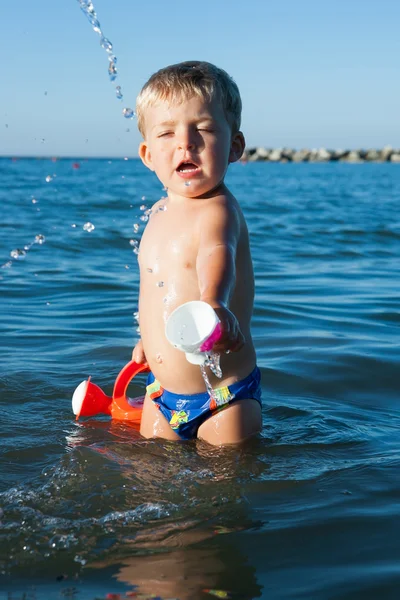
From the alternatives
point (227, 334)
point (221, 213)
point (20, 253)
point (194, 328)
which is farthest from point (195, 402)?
point (20, 253)

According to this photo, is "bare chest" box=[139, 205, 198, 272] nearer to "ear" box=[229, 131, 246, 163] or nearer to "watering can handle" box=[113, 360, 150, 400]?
"ear" box=[229, 131, 246, 163]

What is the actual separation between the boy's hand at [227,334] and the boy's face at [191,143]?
0.78 meters

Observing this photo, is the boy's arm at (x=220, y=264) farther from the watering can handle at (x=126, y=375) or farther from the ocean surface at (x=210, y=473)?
the watering can handle at (x=126, y=375)

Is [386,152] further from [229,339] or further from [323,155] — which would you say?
[229,339]

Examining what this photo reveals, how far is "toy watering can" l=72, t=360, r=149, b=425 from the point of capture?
3766 mm

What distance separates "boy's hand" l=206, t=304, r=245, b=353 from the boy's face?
0.78 metres

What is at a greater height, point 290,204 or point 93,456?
point 93,456

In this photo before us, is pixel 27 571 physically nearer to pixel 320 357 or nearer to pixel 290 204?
pixel 320 357

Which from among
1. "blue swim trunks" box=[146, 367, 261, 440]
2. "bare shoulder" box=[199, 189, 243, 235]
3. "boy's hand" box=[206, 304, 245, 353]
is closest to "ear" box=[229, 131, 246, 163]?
"bare shoulder" box=[199, 189, 243, 235]

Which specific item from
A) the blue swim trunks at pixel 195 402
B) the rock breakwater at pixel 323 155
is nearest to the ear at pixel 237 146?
the blue swim trunks at pixel 195 402

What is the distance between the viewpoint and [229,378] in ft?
10.5

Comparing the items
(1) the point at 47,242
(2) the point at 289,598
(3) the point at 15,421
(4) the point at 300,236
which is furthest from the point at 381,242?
(2) the point at 289,598

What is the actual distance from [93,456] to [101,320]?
10.3 feet

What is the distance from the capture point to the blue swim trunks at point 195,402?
3191 millimetres
